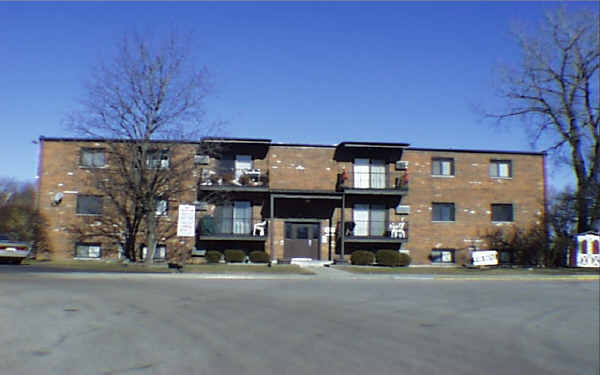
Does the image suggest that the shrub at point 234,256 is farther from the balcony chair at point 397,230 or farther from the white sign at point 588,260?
the white sign at point 588,260

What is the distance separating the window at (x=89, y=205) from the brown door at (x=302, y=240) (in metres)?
10.1

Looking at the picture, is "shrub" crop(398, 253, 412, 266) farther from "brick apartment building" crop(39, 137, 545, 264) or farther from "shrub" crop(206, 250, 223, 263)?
"shrub" crop(206, 250, 223, 263)

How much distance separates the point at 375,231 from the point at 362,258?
8.30ft

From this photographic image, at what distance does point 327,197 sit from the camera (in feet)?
98.9

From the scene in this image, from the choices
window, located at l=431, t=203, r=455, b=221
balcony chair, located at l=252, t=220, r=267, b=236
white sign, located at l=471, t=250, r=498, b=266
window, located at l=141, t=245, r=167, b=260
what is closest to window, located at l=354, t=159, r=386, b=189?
window, located at l=431, t=203, r=455, b=221

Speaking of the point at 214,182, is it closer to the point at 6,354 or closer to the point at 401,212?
the point at 401,212

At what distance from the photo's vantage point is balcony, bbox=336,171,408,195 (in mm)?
30234

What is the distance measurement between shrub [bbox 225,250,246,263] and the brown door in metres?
2.87

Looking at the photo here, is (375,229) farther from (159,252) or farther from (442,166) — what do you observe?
(159,252)

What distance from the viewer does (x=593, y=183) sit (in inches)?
1182

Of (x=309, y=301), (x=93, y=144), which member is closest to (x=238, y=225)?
(x=93, y=144)

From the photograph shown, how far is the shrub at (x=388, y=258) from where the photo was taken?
94.3 ft

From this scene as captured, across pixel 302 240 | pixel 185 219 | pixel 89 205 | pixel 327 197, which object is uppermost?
pixel 327 197

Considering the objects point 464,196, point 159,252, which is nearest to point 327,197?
point 464,196
